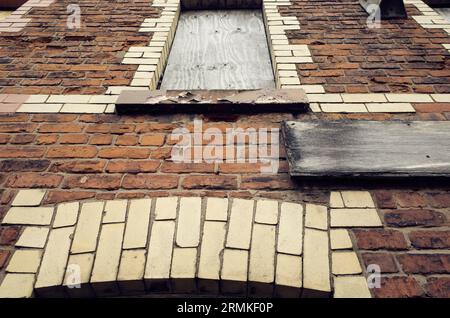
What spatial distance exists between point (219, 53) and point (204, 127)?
3.97 ft

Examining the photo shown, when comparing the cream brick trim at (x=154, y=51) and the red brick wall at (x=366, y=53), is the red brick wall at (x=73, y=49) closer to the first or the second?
the cream brick trim at (x=154, y=51)

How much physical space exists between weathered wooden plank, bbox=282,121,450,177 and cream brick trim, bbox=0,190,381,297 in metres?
0.18

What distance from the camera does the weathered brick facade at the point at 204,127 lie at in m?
1.27

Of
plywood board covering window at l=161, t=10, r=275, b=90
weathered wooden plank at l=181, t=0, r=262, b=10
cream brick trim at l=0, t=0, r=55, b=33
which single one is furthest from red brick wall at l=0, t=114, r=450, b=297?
weathered wooden plank at l=181, t=0, r=262, b=10

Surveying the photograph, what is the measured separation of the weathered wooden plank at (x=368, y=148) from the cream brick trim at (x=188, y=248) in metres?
0.18

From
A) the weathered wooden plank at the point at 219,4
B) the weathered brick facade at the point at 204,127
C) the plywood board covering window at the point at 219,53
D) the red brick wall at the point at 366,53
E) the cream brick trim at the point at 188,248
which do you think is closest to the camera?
the cream brick trim at the point at 188,248

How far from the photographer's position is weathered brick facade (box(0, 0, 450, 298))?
127cm

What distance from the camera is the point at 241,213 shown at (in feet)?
4.29

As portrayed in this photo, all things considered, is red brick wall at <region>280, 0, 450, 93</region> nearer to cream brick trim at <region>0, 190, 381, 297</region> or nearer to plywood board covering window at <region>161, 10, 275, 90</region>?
plywood board covering window at <region>161, 10, 275, 90</region>

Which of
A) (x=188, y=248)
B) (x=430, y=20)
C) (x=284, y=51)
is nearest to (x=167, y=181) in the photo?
(x=188, y=248)

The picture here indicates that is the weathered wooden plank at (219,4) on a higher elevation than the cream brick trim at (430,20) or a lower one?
A: higher

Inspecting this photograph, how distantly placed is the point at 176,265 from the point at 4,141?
1.23m

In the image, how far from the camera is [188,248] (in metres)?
1.21

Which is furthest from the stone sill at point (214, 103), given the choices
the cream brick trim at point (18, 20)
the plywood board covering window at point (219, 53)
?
the cream brick trim at point (18, 20)
